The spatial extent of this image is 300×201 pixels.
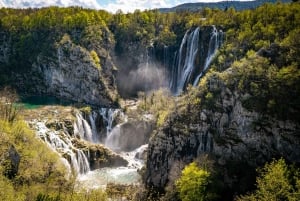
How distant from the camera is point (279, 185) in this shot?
40.4 m

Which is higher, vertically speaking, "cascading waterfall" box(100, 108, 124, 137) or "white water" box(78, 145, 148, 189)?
"cascading waterfall" box(100, 108, 124, 137)

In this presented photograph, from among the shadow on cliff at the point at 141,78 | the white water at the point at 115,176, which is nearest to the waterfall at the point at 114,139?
the white water at the point at 115,176

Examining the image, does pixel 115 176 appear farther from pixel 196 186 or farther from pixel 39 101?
pixel 39 101

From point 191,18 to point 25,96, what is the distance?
55408 mm

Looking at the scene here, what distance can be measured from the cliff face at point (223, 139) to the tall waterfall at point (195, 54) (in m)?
34.9

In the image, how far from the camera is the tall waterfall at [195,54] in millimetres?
95812

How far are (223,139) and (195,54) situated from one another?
156 feet

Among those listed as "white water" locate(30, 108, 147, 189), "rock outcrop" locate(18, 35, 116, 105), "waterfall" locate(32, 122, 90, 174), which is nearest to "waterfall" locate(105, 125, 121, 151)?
"white water" locate(30, 108, 147, 189)

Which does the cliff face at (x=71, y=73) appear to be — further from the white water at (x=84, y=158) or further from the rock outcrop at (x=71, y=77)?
the white water at (x=84, y=158)

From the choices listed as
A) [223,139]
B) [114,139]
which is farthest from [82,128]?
[223,139]

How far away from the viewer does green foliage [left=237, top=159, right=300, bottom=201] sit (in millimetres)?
39156

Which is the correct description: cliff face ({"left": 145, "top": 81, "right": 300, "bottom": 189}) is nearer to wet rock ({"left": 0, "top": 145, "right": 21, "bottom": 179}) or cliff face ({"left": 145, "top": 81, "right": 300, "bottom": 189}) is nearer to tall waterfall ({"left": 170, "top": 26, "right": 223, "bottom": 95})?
wet rock ({"left": 0, "top": 145, "right": 21, "bottom": 179})

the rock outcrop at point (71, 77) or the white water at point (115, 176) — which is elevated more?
the rock outcrop at point (71, 77)

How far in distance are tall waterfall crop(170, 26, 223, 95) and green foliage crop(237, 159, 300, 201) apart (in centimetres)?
4992
